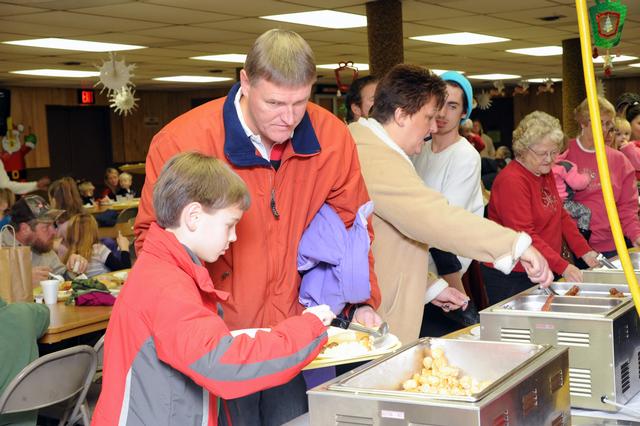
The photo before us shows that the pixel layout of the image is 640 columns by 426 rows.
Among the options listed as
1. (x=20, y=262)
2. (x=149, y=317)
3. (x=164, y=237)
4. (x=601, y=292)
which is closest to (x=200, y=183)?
(x=164, y=237)

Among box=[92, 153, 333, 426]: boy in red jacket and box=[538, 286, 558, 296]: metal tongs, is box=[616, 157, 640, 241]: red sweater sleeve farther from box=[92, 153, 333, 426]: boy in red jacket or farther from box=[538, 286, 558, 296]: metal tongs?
box=[92, 153, 333, 426]: boy in red jacket

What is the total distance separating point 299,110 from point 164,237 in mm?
456

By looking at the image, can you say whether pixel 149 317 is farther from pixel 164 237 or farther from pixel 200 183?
pixel 200 183

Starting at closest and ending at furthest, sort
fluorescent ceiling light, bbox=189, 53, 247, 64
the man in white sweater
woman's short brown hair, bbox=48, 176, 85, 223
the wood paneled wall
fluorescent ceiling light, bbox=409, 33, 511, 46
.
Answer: the man in white sweater, woman's short brown hair, bbox=48, 176, 85, 223, fluorescent ceiling light, bbox=409, 33, 511, 46, fluorescent ceiling light, bbox=189, 53, 247, 64, the wood paneled wall

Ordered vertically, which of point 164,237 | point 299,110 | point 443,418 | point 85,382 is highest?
point 299,110

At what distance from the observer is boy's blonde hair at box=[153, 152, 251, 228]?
5.52 ft

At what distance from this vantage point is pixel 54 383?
3012 mm

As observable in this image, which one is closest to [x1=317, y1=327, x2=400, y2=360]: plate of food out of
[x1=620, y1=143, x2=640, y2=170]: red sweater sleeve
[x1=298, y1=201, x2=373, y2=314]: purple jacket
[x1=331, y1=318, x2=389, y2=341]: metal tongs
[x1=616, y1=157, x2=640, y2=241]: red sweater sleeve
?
[x1=331, y1=318, x2=389, y2=341]: metal tongs

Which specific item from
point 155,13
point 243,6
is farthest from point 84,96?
point 243,6

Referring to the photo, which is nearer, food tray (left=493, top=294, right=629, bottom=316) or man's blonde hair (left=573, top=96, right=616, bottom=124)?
food tray (left=493, top=294, right=629, bottom=316)

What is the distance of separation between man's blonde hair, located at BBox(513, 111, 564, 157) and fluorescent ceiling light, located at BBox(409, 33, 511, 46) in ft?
18.7

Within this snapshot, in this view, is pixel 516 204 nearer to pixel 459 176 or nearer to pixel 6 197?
pixel 459 176

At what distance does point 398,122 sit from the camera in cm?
254

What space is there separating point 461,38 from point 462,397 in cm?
844
